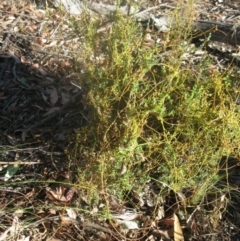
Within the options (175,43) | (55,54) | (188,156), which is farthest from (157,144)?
(55,54)

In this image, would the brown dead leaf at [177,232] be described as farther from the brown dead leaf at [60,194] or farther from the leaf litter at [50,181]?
the brown dead leaf at [60,194]

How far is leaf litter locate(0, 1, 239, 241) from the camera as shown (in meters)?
2.44

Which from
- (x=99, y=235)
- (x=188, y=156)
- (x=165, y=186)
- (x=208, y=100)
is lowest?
(x=99, y=235)

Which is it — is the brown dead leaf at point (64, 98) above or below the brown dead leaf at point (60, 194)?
above

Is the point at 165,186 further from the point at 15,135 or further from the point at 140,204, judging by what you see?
the point at 15,135

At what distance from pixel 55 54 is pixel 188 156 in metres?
1.53

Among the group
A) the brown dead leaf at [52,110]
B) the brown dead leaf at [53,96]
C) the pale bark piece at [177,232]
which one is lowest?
the pale bark piece at [177,232]

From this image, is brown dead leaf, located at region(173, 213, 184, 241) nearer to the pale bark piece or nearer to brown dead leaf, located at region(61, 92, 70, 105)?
the pale bark piece

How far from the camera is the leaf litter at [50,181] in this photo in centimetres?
244

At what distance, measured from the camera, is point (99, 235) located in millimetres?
2434

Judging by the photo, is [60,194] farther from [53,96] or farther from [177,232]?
Answer: [53,96]

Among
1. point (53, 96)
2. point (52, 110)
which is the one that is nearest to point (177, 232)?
point (52, 110)

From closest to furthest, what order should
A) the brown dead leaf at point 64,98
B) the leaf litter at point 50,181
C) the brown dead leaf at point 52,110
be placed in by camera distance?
the leaf litter at point 50,181 → the brown dead leaf at point 52,110 → the brown dead leaf at point 64,98

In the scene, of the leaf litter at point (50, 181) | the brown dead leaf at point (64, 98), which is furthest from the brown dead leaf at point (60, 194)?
the brown dead leaf at point (64, 98)
